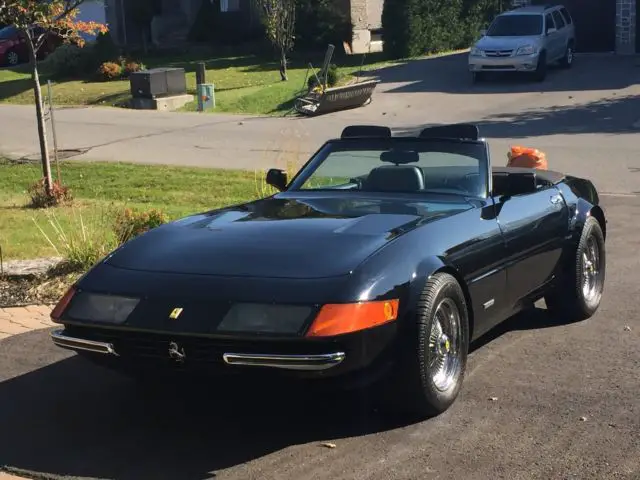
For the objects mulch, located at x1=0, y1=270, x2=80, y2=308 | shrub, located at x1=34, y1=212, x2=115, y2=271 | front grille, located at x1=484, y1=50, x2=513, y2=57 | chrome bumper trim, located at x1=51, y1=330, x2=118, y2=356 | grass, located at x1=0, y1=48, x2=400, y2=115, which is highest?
chrome bumper trim, located at x1=51, y1=330, x2=118, y2=356

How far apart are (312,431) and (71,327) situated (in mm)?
1330

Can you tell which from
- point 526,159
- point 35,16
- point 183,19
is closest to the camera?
point 526,159

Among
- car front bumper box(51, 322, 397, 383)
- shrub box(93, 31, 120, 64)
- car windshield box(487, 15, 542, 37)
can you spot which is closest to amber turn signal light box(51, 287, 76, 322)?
car front bumper box(51, 322, 397, 383)

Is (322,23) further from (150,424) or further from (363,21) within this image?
(150,424)

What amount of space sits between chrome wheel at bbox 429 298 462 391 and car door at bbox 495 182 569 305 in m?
0.84

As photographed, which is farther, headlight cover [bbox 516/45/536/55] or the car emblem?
headlight cover [bbox 516/45/536/55]

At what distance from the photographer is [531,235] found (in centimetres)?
650

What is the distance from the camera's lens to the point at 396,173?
6625mm

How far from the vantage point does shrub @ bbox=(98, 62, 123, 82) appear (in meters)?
31.0

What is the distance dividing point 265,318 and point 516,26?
80.8 ft

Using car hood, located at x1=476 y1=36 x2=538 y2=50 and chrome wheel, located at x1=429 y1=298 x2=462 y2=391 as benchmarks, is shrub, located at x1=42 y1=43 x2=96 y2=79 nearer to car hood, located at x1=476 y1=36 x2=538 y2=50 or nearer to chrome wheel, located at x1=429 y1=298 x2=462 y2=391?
car hood, located at x1=476 y1=36 x2=538 y2=50

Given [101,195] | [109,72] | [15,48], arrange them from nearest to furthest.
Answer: [101,195] < [109,72] < [15,48]

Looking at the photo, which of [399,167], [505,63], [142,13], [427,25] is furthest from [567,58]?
[399,167]

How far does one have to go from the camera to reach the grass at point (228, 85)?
26.3m
